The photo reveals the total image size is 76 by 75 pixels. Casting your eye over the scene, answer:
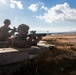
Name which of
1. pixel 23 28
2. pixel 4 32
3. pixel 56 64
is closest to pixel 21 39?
pixel 23 28

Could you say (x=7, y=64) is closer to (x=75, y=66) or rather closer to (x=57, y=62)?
(x=57, y=62)

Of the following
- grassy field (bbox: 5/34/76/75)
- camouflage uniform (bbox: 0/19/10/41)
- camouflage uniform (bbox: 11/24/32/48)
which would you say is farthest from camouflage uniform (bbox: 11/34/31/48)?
camouflage uniform (bbox: 0/19/10/41)

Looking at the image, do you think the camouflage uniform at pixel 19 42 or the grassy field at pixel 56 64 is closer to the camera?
the grassy field at pixel 56 64

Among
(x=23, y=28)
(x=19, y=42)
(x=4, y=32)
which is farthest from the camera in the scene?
(x=4, y=32)

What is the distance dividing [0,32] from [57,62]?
6.19 m

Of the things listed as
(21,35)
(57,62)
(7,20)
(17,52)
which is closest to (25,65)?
(17,52)

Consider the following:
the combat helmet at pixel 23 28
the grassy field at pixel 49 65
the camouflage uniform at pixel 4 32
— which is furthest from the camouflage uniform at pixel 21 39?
the camouflage uniform at pixel 4 32

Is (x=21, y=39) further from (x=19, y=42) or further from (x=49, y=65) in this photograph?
(x=49, y=65)

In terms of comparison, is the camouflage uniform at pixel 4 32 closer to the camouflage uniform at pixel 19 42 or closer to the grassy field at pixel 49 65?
the camouflage uniform at pixel 19 42

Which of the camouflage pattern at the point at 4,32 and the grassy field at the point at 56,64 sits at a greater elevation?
the camouflage pattern at the point at 4,32

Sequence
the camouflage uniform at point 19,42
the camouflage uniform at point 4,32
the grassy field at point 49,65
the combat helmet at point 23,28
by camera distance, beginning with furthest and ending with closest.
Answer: the camouflage uniform at point 4,32, the combat helmet at point 23,28, the camouflage uniform at point 19,42, the grassy field at point 49,65

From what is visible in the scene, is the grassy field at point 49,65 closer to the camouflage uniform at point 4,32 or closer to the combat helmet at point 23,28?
the combat helmet at point 23,28

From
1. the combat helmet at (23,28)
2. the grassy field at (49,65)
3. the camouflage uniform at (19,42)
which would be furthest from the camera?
the combat helmet at (23,28)

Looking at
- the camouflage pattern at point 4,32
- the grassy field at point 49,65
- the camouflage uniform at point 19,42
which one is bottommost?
the grassy field at point 49,65
